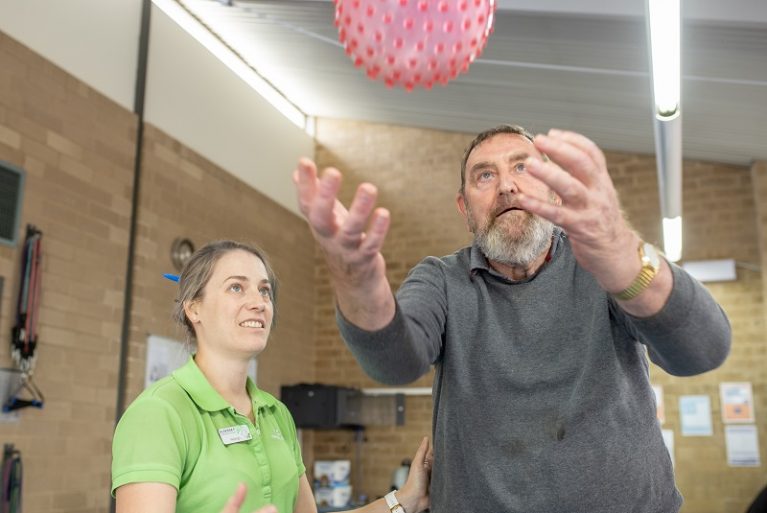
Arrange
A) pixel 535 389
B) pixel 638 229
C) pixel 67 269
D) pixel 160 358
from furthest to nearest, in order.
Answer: pixel 638 229, pixel 160 358, pixel 67 269, pixel 535 389

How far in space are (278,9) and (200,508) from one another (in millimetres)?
4501

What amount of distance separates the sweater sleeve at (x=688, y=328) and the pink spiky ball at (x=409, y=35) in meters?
0.47

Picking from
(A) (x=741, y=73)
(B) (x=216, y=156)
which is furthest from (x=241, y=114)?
(A) (x=741, y=73)

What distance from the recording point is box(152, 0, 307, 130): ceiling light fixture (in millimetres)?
6469

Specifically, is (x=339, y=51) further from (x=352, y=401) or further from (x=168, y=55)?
(x=352, y=401)

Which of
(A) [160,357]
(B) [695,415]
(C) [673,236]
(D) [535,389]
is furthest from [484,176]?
(B) [695,415]

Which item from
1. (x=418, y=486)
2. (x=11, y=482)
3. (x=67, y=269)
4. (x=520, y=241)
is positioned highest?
(x=67, y=269)

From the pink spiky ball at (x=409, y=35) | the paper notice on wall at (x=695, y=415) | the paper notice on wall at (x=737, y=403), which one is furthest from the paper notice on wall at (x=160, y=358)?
the pink spiky ball at (x=409, y=35)

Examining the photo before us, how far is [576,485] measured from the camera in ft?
4.29

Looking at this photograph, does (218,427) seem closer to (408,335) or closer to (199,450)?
(199,450)

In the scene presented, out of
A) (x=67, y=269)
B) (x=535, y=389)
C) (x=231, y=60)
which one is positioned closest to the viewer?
(x=535, y=389)

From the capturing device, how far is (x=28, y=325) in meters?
4.52

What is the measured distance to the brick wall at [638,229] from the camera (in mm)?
6777

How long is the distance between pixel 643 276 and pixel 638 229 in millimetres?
6699
